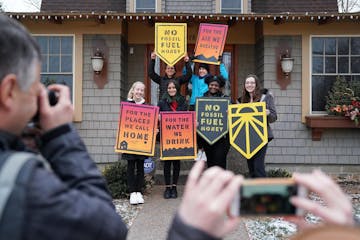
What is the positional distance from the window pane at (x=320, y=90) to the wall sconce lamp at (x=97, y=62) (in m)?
4.28

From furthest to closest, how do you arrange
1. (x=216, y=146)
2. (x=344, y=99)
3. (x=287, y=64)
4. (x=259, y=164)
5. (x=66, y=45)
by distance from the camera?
(x=66, y=45) < (x=287, y=64) < (x=344, y=99) < (x=216, y=146) < (x=259, y=164)

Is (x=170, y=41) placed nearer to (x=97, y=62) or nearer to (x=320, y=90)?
(x=97, y=62)

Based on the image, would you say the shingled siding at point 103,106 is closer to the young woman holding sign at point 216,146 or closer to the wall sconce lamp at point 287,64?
the young woman holding sign at point 216,146

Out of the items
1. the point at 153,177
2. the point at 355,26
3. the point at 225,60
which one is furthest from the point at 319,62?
the point at 153,177

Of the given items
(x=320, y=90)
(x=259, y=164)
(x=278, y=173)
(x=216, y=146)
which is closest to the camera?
(x=259, y=164)

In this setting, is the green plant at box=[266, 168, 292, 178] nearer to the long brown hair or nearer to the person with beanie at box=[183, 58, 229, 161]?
the person with beanie at box=[183, 58, 229, 161]

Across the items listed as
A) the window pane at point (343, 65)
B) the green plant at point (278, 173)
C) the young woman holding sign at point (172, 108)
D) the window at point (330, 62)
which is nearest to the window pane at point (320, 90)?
the window at point (330, 62)

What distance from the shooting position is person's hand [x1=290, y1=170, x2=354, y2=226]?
0.76 meters

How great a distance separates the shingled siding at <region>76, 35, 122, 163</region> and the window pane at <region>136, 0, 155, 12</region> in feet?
4.92

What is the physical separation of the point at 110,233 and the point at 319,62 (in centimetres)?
820

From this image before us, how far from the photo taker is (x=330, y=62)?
333 inches

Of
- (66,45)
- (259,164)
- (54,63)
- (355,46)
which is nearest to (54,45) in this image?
(66,45)

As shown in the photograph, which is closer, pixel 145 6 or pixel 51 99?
pixel 51 99

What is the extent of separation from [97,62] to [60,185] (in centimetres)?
749
